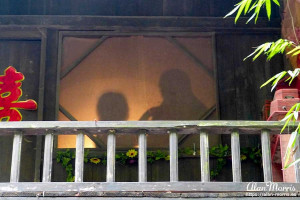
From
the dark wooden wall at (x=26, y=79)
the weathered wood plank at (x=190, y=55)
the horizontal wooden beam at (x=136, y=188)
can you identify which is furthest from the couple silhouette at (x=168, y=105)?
the horizontal wooden beam at (x=136, y=188)

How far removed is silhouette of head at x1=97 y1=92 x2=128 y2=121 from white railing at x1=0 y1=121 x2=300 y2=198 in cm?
273

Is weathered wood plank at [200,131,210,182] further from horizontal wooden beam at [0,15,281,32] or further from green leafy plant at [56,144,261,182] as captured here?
horizontal wooden beam at [0,15,281,32]

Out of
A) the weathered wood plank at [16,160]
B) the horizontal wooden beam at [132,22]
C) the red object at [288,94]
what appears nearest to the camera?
the weathered wood plank at [16,160]

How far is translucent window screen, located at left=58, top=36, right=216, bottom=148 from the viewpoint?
7711 millimetres

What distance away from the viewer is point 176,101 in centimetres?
776

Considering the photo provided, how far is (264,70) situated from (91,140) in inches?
112

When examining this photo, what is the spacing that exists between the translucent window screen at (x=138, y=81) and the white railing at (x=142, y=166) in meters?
2.68

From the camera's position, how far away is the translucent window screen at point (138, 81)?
7711mm

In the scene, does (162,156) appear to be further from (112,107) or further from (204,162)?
(204,162)

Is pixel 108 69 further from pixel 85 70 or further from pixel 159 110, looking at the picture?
pixel 159 110

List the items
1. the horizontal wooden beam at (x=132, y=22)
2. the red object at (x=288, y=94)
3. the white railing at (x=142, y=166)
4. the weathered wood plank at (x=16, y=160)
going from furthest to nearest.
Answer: the horizontal wooden beam at (x=132, y=22), the red object at (x=288, y=94), the weathered wood plank at (x=16, y=160), the white railing at (x=142, y=166)

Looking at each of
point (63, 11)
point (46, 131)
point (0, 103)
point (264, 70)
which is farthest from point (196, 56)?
point (46, 131)

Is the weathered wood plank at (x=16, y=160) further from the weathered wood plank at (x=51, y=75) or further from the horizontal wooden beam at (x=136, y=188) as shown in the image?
the weathered wood plank at (x=51, y=75)


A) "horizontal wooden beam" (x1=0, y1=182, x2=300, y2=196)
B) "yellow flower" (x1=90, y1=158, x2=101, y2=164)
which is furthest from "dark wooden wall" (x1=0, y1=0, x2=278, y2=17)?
"horizontal wooden beam" (x1=0, y1=182, x2=300, y2=196)
